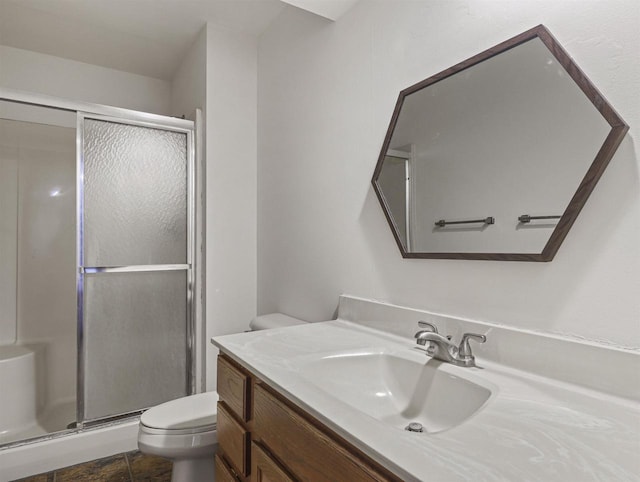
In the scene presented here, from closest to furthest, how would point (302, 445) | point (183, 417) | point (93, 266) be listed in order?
1. point (302, 445)
2. point (183, 417)
3. point (93, 266)

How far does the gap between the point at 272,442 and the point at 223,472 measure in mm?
452

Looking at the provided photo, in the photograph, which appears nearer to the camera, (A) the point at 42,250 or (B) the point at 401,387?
(B) the point at 401,387

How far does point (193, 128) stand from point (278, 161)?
628 mm

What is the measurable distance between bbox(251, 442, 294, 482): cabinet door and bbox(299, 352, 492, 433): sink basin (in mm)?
209

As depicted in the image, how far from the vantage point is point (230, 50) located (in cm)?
243

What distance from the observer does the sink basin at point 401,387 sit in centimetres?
94

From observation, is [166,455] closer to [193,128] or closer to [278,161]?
[278,161]

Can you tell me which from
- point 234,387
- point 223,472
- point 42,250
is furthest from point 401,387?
point 42,250

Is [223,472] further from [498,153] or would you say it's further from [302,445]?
[498,153]

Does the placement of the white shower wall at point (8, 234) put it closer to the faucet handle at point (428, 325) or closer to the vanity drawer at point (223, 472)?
the vanity drawer at point (223, 472)

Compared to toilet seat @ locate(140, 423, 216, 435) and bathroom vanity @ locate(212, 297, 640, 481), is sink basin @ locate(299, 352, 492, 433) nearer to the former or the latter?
bathroom vanity @ locate(212, 297, 640, 481)

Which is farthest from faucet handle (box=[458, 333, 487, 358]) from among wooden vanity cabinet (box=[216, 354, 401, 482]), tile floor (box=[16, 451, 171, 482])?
tile floor (box=[16, 451, 171, 482])

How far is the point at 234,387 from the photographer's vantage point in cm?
117

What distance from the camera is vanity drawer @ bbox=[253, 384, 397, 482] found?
668mm
